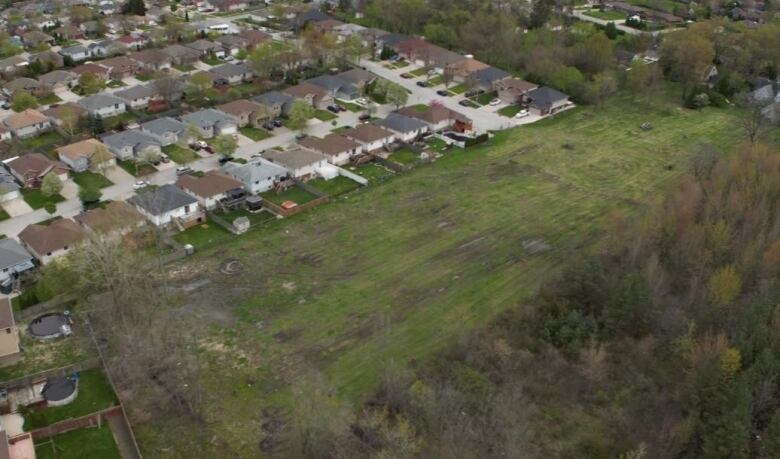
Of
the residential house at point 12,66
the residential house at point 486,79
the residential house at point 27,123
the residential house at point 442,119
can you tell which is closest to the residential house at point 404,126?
the residential house at point 442,119

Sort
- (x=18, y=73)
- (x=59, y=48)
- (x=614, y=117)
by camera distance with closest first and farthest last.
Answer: (x=614, y=117)
(x=18, y=73)
(x=59, y=48)

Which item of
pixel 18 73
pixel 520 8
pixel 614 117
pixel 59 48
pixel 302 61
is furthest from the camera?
pixel 520 8

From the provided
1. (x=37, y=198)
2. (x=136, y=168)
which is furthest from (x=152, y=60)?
(x=37, y=198)

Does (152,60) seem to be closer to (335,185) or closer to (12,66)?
(12,66)

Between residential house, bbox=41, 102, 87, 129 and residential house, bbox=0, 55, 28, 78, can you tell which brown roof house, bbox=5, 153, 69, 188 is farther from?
residential house, bbox=0, 55, 28, 78

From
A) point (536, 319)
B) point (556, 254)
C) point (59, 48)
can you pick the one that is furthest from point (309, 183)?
point (59, 48)

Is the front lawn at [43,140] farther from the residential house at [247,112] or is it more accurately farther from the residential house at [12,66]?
the residential house at [12,66]

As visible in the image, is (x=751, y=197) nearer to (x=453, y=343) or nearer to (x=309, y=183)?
(x=453, y=343)
